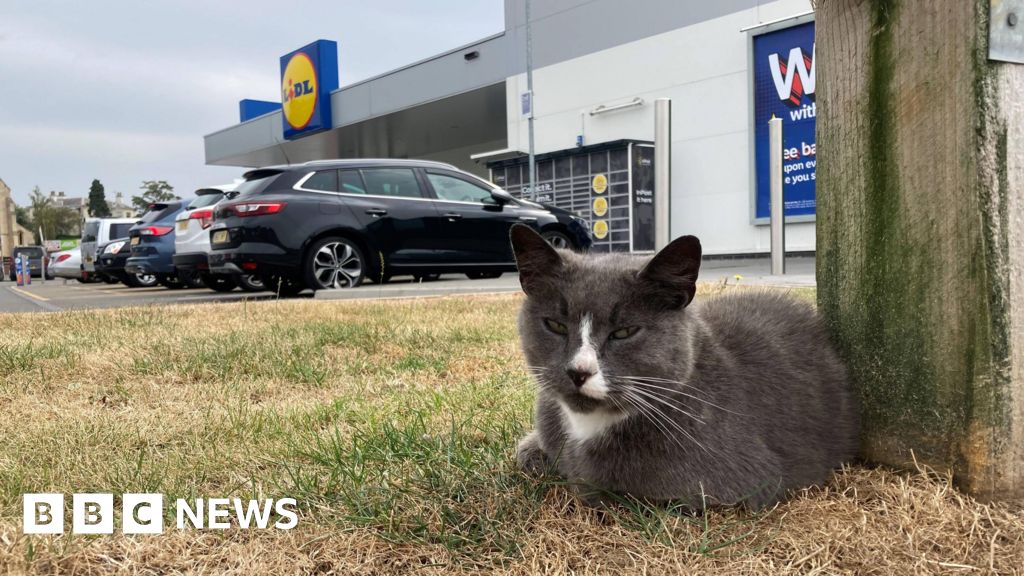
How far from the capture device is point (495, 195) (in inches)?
392

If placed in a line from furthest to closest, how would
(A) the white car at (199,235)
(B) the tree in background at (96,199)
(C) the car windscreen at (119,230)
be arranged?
1. (B) the tree in background at (96,199)
2. (C) the car windscreen at (119,230)
3. (A) the white car at (199,235)

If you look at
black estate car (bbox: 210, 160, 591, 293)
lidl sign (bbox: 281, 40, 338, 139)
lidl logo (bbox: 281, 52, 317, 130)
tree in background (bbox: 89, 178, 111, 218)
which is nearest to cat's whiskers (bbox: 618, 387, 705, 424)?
black estate car (bbox: 210, 160, 591, 293)

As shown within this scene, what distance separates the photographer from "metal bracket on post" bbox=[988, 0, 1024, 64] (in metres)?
1.74

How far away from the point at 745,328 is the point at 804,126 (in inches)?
558

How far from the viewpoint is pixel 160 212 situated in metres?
15.4

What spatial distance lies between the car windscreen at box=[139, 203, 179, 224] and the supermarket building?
881 centimetres

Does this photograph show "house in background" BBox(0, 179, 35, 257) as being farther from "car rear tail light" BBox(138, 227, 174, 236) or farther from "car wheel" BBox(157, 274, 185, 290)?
"car rear tail light" BBox(138, 227, 174, 236)

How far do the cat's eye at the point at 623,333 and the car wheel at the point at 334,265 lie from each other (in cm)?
755

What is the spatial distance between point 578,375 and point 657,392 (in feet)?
0.88

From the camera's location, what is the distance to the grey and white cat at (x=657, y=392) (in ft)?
5.87

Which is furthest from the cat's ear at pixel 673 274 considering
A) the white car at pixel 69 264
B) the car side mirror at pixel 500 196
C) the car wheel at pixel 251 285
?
the white car at pixel 69 264

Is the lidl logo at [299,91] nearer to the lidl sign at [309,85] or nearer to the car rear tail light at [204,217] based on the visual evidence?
the lidl sign at [309,85]

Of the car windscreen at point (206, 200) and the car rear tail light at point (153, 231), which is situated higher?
the car windscreen at point (206, 200)

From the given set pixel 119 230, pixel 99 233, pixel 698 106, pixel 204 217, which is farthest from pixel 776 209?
pixel 99 233
